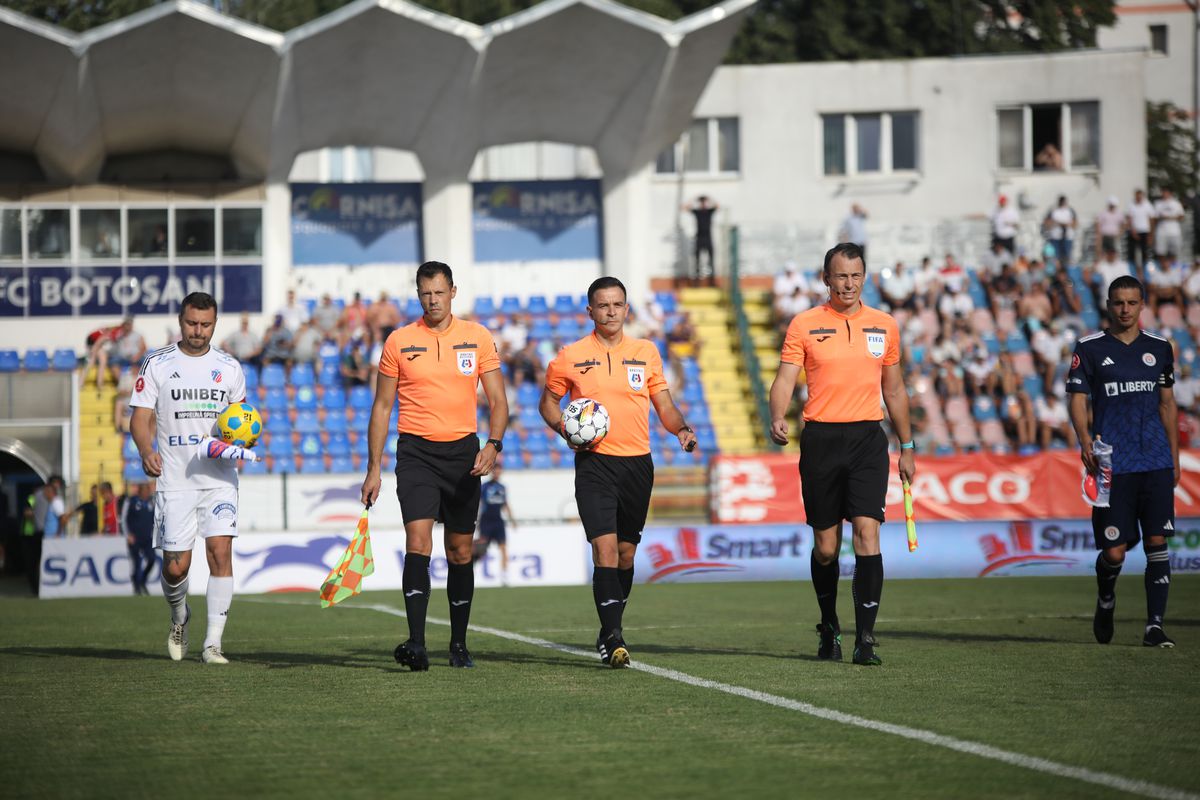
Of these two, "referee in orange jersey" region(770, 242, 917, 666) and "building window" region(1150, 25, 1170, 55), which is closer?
"referee in orange jersey" region(770, 242, 917, 666)

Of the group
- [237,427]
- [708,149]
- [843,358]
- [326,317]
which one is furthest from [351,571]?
[708,149]

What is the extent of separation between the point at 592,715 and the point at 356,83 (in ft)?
79.8

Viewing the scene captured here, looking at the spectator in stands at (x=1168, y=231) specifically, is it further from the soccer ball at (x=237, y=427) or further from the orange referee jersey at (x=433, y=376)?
the soccer ball at (x=237, y=427)

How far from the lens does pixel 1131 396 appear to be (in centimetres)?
1026

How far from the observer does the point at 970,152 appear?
120ft

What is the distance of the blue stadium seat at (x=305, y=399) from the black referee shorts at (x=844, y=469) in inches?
752

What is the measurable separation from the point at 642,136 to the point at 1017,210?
9.74 meters

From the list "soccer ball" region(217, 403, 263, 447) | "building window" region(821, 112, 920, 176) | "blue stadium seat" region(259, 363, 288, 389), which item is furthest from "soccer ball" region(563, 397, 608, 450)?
"building window" region(821, 112, 920, 176)

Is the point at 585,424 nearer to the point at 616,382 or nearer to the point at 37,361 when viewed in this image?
the point at 616,382

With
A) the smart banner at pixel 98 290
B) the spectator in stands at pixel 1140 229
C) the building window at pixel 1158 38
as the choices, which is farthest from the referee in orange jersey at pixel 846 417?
the building window at pixel 1158 38

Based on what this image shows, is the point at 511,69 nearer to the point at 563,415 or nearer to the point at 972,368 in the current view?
the point at 972,368

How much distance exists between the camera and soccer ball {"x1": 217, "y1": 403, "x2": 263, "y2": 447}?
9.67 metres

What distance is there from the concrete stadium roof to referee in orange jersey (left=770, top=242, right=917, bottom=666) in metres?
19.9

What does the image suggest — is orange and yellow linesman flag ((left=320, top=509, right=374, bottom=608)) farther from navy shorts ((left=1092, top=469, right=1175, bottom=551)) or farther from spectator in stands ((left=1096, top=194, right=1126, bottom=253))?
spectator in stands ((left=1096, top=194, right=1126, bottom=253))
